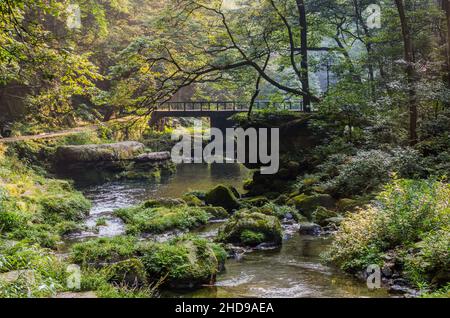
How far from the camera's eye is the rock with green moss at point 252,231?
468 inches

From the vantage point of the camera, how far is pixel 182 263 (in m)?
8.74

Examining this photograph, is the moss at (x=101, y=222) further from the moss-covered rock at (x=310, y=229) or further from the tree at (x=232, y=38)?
the tree at (x=232, y=38)

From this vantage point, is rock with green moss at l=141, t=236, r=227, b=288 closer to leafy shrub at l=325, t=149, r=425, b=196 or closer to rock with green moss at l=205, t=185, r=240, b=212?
leafy shrub at l=325, t=149, r=425, b=196

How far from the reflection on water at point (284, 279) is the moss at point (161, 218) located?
13.1ft

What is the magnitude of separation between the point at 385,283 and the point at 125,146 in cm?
2148

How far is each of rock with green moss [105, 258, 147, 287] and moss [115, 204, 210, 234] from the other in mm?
5404

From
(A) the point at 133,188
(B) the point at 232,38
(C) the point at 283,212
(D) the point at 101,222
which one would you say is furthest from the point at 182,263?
(A) the point at 133,188

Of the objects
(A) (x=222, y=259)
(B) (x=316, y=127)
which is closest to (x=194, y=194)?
(B) (x=316, y=127)

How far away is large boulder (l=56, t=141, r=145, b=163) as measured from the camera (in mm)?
24109

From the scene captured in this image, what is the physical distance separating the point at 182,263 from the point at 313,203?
8028 mm

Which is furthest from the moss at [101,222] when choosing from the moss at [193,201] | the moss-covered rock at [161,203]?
the moss at [193,201]

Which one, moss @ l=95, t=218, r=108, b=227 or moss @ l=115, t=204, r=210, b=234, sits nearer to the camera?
moss @ l=115, t=204, r=210, b=234

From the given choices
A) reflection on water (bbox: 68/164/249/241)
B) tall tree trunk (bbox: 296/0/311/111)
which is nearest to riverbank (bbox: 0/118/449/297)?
reflection on water (bbox: 68/164/249/241)
